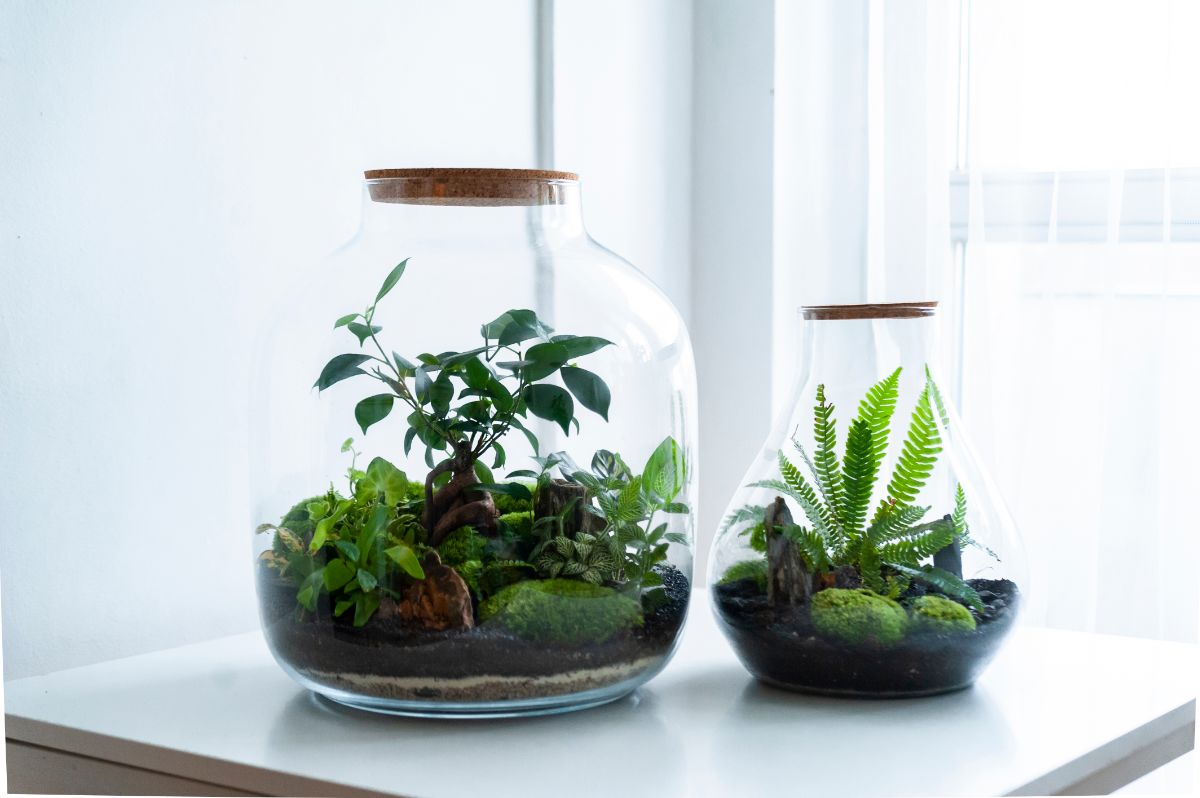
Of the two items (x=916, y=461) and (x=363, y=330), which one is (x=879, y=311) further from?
(x=363, y=330)

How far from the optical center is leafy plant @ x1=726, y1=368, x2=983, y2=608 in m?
0.86

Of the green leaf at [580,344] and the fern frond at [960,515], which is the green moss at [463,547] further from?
the fern frond at [960,515]

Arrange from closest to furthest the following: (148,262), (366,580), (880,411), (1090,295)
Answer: (366,580)
(880,411)
(148,262)
(1090,295)

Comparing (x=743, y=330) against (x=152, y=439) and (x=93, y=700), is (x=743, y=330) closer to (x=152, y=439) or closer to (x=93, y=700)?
(x=152, y=439)

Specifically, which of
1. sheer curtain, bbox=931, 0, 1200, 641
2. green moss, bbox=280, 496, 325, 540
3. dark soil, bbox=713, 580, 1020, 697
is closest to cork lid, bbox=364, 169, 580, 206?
green moss, bbox=280, 496, 325, 540

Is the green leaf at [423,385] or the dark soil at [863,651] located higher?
the green leaf at [423,385]

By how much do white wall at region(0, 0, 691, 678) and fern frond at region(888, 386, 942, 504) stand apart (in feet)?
2.03

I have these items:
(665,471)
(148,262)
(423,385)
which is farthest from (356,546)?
(148,262)

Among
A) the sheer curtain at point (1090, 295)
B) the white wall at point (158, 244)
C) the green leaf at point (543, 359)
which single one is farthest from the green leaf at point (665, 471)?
the sheer curtain at point (1090, 295)

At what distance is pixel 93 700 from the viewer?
2.93 ft

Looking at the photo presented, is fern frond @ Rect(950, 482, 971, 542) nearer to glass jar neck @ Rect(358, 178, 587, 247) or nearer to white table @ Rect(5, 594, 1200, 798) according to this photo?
white table @ Rect(5, 594, 1200, 798)

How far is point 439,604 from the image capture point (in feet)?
2.57

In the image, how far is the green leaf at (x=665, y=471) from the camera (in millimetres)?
874

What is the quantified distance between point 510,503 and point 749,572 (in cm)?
19
